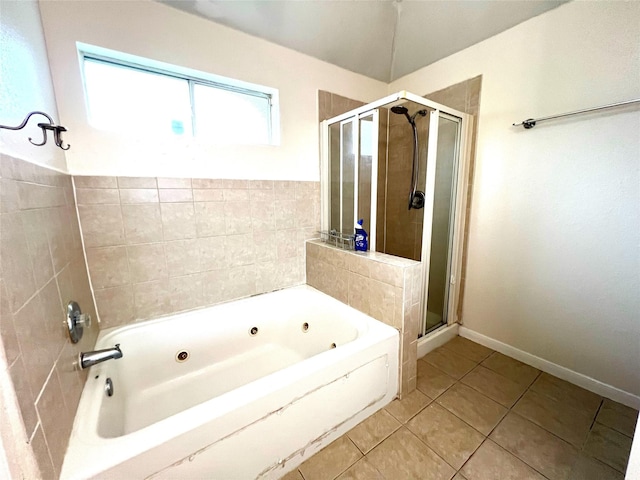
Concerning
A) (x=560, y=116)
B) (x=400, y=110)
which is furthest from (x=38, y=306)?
(x=560, y=116)

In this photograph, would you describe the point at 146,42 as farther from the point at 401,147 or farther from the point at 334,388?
the point at 334,388

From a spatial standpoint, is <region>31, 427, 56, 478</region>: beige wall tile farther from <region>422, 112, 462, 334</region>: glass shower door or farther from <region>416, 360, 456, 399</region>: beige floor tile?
<region>422, 112, 462, 334</region>: glass shower door

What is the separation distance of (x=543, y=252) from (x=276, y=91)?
2190 mm

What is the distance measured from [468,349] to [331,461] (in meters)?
1.41

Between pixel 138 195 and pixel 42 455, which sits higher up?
pixel 138 195

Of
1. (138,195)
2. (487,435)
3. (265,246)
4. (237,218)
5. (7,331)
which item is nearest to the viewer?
(7,331)

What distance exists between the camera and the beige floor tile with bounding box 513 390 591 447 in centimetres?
125

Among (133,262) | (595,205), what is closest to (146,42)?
(133,262)

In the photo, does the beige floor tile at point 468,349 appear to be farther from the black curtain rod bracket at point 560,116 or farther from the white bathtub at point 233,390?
the black curtain rod bracket at point 560,116

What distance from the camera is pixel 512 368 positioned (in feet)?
5.68

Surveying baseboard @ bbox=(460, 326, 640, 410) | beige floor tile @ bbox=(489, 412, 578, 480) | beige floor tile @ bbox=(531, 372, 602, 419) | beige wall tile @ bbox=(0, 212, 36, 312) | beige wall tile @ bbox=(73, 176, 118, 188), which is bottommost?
beige floor tile @ bbox=(489, 412, 578, 480)

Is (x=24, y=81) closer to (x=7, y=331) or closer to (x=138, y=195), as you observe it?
(x=138, y=195)

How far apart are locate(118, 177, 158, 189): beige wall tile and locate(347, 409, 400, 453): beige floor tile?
181 centimetres

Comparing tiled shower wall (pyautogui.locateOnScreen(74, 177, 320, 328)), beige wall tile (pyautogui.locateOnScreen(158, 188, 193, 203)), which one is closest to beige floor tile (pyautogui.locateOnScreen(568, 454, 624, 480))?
tiled shower wall (pyautogui.locateOnScreen(74, 177, 320, 328))
